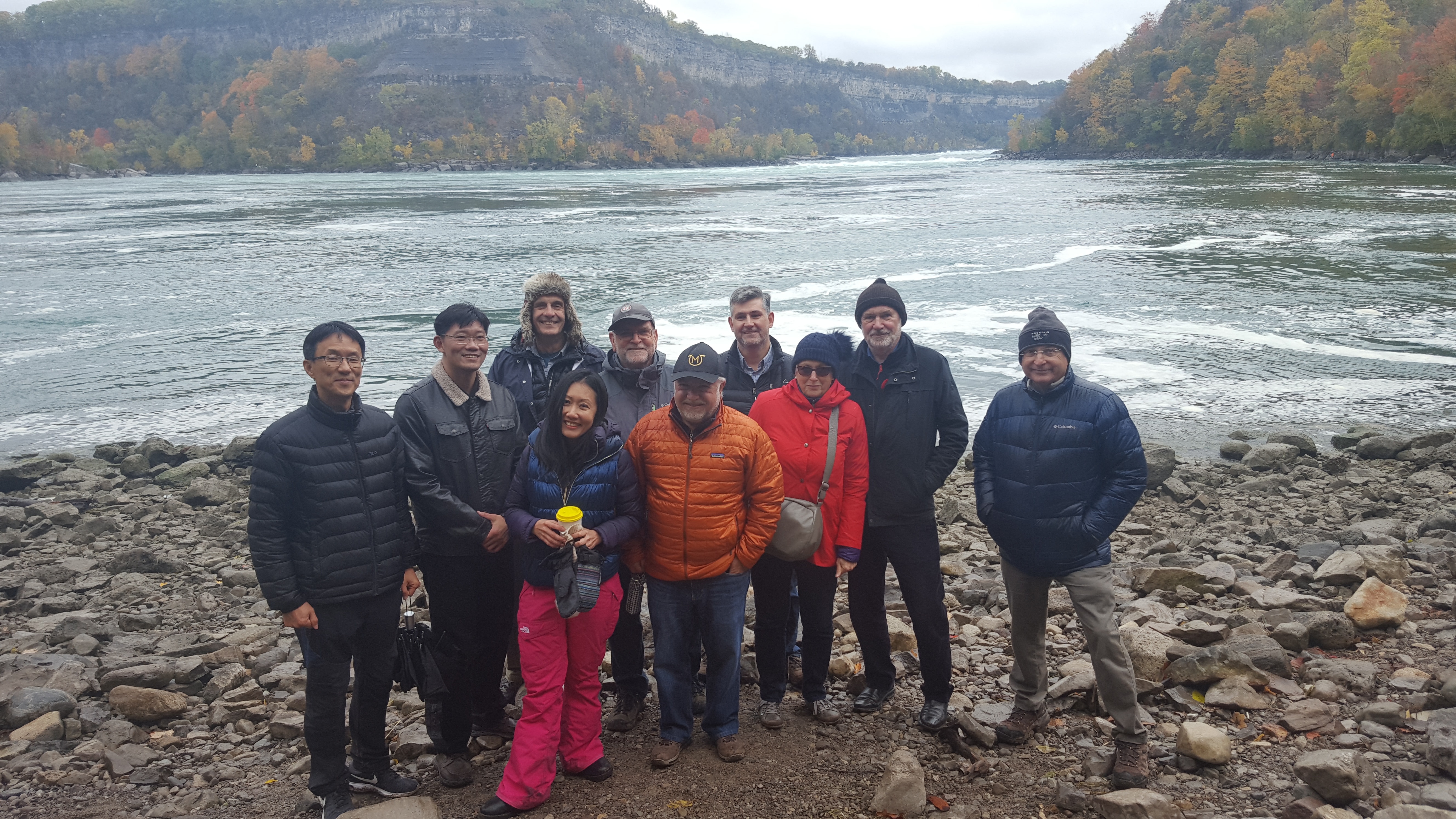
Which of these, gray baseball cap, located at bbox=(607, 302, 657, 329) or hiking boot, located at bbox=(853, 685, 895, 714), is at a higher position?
gray baseball cap, located at bbox=(607, 302, 657, 329)

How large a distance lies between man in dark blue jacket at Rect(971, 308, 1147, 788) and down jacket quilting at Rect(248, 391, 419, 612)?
2733 millimetres

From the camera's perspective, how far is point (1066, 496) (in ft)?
12.8

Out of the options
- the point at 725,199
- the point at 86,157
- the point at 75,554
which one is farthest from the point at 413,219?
the point at 86,157

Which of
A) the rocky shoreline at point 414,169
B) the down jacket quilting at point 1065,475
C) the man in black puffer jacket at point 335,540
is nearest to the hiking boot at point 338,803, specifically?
the man in black puffer jacket at point 335,540

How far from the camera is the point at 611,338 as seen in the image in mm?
4539

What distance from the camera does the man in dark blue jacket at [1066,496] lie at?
3803mm

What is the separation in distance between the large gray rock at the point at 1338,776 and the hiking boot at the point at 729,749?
2.32 m

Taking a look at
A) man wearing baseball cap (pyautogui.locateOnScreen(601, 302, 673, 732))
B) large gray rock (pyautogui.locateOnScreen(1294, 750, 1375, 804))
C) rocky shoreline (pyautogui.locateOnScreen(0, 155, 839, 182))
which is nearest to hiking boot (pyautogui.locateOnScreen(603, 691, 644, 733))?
man wearing baseball cap (pyautogui.locateOnScreen(601, 302, 673, 732))

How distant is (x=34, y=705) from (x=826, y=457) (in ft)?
14.9

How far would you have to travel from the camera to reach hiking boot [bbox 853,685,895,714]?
4.46m

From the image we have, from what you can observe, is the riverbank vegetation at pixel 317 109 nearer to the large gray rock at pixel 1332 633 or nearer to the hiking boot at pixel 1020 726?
the hiking boot at pixel 1020 726

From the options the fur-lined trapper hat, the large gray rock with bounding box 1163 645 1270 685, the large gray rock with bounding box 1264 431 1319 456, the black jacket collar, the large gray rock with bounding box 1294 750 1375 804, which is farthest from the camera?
the large gray rock with bounding box 1264 431 1319 456

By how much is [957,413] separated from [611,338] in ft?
5.97

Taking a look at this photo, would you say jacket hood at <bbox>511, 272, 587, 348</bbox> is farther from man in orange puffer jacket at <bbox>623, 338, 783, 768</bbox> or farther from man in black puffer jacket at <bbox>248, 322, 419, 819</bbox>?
man in black puffer jacket at <bbox>248, 322, 419, 819</bbox>
